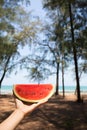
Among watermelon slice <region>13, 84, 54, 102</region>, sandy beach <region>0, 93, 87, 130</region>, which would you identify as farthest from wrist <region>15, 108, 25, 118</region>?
sandy beach <region>0, 93, 87, 130</region>

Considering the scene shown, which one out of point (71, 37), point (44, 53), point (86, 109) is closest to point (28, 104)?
point (86, 109)

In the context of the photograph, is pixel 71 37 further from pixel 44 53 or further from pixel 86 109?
pixel 44 53

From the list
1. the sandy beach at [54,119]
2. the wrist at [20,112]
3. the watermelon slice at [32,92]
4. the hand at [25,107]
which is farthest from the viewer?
the sandy beach at [54,119]

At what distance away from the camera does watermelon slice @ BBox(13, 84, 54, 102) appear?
3.43m

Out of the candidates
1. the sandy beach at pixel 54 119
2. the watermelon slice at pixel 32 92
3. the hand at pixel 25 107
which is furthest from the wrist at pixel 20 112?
the sandy beach at pixel 54 119

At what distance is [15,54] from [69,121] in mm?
17279

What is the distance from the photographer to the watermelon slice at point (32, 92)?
3.43 m

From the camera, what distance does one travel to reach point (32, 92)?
11.8 feet

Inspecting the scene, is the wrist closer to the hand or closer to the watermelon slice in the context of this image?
the hand

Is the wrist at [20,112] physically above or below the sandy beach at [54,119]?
above

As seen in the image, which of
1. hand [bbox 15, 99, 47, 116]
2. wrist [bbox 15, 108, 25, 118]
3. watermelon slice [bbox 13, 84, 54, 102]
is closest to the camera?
wrist [bbox 15, 108, 25, 118]

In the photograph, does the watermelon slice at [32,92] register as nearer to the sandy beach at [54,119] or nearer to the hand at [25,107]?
the hand at [25,107]

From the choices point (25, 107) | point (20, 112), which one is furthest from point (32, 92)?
point (20, 112)

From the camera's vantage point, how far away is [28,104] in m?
3.44
